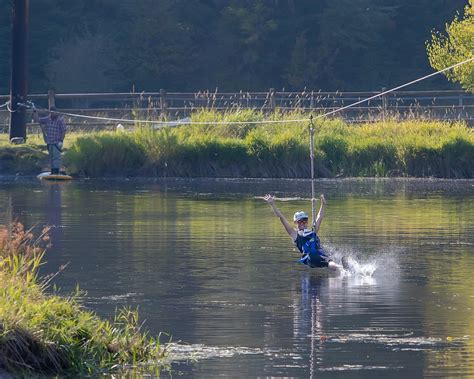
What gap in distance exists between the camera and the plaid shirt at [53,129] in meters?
36.1

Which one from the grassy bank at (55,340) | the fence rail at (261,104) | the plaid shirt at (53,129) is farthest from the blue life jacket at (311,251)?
the fence rail at (261,104)

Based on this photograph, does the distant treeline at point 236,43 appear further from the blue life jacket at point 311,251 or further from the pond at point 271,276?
the blue life jacket at point 311,251

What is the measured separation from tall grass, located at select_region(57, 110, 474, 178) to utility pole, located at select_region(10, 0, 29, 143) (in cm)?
264

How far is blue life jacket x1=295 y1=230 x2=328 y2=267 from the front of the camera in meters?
19.2

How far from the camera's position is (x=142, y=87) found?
72188 millimetres

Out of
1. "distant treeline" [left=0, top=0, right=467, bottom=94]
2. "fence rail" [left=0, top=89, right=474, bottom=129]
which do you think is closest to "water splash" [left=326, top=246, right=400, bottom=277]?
"fence rail" [left=0, top=89, right=474, bottom=129]

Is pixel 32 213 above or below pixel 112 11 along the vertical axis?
below

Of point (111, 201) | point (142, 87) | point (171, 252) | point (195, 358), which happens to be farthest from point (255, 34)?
point (195, 358)

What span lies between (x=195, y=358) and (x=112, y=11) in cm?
6662

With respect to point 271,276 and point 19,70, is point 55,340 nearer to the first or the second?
point 271,276

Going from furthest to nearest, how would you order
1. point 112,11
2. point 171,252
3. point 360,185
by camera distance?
point 112,11 < point 360,185 < point 171,252

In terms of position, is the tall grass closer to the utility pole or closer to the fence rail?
the utility pole

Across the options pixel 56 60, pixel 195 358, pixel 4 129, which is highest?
pixel 56 60

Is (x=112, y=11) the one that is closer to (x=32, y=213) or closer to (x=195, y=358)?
(x=32, y=213)
